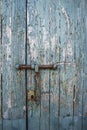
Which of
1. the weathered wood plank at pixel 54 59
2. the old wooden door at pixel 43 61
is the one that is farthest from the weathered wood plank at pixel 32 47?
the weathered wood plank at pixel 54 59

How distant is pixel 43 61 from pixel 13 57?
28cm

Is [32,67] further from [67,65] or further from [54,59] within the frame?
[67,65]

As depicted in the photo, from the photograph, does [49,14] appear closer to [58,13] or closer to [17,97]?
[58,13]

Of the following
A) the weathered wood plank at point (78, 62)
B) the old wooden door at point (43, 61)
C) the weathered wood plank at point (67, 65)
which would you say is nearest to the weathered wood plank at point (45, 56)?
the old wooden door at point (43, 61)

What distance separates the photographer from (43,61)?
3.10m

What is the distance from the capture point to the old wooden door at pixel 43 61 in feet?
10.1

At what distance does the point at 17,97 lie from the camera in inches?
122

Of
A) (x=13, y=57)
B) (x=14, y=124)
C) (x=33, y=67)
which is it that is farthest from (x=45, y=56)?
(x=14, y=124)

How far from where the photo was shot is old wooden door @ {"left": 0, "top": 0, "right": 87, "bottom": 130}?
307 cm

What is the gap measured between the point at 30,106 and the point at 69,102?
38 cm

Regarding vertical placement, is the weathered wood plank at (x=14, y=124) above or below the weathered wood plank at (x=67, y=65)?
below

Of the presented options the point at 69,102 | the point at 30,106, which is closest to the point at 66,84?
the point at 69,102

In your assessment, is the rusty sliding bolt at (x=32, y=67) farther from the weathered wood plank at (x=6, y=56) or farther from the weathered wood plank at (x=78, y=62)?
the weathered wood plank at (x=78, y=62)

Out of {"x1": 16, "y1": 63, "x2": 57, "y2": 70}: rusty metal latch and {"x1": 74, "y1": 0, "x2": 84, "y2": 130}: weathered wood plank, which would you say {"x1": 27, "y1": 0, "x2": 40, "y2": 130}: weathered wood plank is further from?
{"x1": 74, "y1": 0, "x2": 84, "y2": 130}: weathered wood plank
